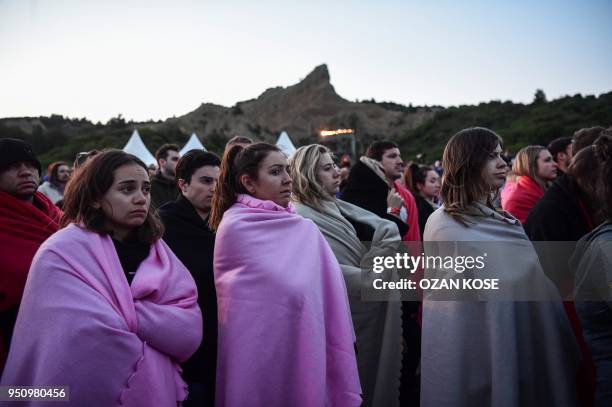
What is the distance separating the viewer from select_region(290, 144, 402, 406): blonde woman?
315 cm

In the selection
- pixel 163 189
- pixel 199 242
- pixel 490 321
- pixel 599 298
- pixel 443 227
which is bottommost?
pixel 490 321

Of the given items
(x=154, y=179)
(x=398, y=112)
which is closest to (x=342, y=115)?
Result: (x=398, y=112)

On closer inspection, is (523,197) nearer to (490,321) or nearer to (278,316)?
(490,321)

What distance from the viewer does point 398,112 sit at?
63.4m

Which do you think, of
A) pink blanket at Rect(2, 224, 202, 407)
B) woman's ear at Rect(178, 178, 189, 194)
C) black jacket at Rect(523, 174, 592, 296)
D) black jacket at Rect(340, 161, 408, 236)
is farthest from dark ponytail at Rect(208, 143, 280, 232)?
black jacket at Rect(523, 174, 592, 296)

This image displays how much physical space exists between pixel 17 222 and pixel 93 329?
1.18 meters

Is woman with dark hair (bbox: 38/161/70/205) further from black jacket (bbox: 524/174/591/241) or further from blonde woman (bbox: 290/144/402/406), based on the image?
black jacket (bbox: 524/174/591/241)

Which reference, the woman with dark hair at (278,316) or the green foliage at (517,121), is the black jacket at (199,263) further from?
the green foliage at (517,121)

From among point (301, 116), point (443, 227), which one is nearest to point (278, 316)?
point (443, 227)

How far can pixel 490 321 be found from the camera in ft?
8.40

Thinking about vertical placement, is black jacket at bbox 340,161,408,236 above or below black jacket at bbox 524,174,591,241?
above

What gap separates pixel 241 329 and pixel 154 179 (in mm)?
3482

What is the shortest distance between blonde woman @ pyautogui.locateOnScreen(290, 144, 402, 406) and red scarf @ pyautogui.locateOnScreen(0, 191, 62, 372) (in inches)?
65.5

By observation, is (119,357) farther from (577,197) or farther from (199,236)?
(577,197)
